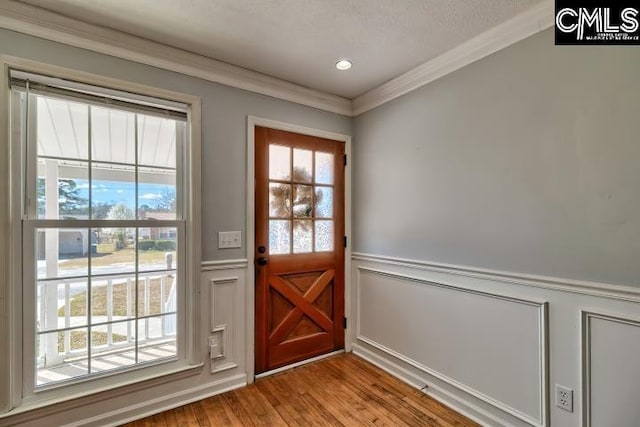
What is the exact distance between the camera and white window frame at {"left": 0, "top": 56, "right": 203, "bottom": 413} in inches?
62.3

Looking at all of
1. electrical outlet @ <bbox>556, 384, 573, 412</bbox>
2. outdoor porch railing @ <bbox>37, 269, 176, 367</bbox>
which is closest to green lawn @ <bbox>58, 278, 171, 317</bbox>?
outdoor porch railing @ <bbox>37, 269, 176, 367</bbox>

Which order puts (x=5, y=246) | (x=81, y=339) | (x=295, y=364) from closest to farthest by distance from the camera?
(x=5, y=246) → (x=81, y=339) → (x=295, y=364)

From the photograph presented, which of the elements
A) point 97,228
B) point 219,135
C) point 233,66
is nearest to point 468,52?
point 233,66

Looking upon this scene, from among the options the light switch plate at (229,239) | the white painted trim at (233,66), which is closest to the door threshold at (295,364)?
the light switch plate at (229,239)

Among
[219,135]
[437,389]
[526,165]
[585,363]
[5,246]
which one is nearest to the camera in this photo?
[585,363]

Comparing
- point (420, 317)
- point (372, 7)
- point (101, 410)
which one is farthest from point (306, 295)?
point (372, 7)

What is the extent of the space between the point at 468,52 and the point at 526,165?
85 centimetres

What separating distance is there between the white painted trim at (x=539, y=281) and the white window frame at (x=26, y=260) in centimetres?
163

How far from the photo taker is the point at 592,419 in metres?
1.46

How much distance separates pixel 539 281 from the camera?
163cm

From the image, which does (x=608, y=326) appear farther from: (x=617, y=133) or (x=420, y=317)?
(x=420, y=317)

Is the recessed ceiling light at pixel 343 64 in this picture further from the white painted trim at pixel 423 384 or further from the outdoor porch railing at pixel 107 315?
the white painted trim at pixel 423 384

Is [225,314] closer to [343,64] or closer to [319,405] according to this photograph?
[319,405]

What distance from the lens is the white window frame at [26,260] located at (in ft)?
5.19
